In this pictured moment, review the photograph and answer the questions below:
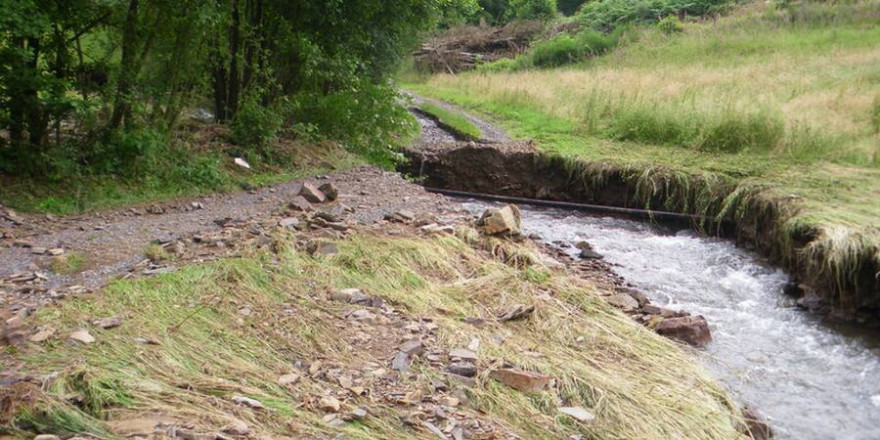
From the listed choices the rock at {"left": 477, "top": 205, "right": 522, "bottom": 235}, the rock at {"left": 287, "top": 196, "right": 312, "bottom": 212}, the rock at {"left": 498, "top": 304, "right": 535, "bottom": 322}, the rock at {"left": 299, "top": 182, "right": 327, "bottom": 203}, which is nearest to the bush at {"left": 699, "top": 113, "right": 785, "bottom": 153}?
the rock at {"left": 477, "top": 205, "right": 522, "bottom": 235}

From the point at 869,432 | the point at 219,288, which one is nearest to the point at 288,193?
the point at 219,288

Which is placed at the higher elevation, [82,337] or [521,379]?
[82,337]

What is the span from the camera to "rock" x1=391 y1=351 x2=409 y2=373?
5184mm

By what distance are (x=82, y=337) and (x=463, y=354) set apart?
8.38 feet

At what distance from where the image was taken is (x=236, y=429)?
13.3ft

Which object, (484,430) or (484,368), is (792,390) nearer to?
(484,368)

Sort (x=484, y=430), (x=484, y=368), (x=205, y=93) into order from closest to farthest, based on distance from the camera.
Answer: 1. (x=484, y=430)
2. (x=484, y=368)
3. (x=205, y=93)

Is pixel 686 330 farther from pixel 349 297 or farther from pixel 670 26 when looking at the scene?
pixel 670 26

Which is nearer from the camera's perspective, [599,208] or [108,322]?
[108,322]

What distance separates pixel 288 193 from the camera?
999cm

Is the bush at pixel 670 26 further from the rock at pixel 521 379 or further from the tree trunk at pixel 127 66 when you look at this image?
the rock at pixel 521 379

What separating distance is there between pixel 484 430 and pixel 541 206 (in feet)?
30.0

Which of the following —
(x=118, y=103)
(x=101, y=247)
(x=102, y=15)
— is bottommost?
(x=101, y=247)

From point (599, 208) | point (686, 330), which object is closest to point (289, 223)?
point (686, 330)
